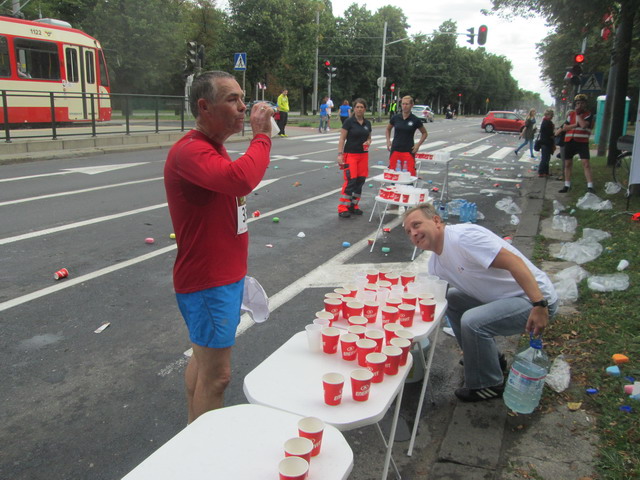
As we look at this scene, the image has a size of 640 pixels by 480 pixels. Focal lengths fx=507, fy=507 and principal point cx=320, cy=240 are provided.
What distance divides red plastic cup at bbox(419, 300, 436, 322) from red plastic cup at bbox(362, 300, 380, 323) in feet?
0.82

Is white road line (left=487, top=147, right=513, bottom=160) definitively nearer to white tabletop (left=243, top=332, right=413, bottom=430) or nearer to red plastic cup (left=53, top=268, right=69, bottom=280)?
red plastic cup (left=53, top=268, right=69, bottom=280)

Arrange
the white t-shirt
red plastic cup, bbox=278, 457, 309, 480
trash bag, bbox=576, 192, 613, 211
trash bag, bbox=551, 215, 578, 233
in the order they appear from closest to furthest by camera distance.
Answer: red plastic cup, bbox=278, 457, 309, 480, the white t-shirt, trash bag, bbox=551, 215, 578, 233, trash bag, bbox=576, 192, 613, 211

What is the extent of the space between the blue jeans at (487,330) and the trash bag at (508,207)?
244 inches

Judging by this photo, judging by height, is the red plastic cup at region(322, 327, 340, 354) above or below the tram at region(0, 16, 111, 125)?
below

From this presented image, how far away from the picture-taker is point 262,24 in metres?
37.7

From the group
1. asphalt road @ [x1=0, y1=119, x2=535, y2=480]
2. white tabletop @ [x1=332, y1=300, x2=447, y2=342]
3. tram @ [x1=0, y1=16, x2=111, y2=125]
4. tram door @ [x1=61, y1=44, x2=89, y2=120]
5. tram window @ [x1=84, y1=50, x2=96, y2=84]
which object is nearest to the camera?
white tabletop @ [x1=332, y1=300, x2=447, y2=342]

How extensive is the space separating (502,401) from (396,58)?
70.5 meters

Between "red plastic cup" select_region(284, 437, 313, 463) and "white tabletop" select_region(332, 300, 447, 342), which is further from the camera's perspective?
"white tabletop" select_region(332, 300, 447, 342)

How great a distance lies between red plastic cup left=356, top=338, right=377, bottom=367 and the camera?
2202mm

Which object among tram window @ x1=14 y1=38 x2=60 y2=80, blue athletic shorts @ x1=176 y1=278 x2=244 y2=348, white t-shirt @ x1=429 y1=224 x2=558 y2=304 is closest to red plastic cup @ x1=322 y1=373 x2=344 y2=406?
blue athletic shorts @ x1=176 y1=278 x2=244 y2=348

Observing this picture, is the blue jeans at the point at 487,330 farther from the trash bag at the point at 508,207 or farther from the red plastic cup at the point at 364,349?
the trash bag at the point at 508,207

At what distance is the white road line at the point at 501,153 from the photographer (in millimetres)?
19172

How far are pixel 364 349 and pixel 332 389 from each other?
32 cm

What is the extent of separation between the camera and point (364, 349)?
220cm
